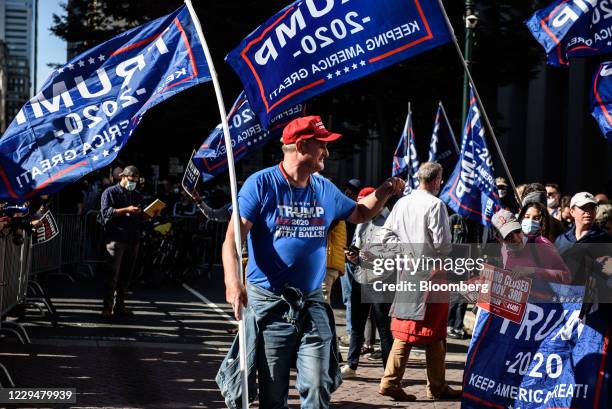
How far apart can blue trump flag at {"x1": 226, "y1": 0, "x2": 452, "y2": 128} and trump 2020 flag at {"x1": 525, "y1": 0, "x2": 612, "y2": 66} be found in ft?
8.31

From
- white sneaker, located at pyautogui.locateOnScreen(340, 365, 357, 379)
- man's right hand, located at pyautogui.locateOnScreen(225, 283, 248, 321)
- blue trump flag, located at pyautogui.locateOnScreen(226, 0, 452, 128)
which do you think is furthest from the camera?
white sneaker, located at pyautogui.locateOnScreen(340, 365, 357, 379)

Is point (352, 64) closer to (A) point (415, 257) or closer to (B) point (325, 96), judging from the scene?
(A) point (415, 257)

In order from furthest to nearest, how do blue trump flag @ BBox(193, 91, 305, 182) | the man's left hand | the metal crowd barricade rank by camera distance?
1. the metal crowd barricade
2. blue trump flag @ BBox(193, 91, 305, 182)
3. the man's left hand

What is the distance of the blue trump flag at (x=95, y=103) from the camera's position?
585 cm

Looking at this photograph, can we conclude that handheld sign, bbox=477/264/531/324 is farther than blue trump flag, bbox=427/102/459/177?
No

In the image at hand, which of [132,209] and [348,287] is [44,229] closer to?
[132,209]

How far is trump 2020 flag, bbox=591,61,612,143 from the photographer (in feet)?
28.2

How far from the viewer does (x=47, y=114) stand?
600 centimetres

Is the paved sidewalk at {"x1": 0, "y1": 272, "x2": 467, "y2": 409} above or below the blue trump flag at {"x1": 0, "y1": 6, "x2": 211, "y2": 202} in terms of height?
below

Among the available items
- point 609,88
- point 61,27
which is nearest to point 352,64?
point 609,88

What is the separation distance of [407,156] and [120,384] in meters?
6.94

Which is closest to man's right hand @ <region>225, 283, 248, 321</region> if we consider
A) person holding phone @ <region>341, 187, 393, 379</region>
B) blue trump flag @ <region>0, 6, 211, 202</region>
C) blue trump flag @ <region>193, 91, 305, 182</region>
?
blue trump flag @ <region>0, 6, 211, 202</region>

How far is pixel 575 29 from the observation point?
8.89 m

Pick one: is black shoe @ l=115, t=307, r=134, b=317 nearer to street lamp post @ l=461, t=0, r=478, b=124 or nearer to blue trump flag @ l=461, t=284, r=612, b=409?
street lamp post @ l=461, t=0, r=478, b=124
